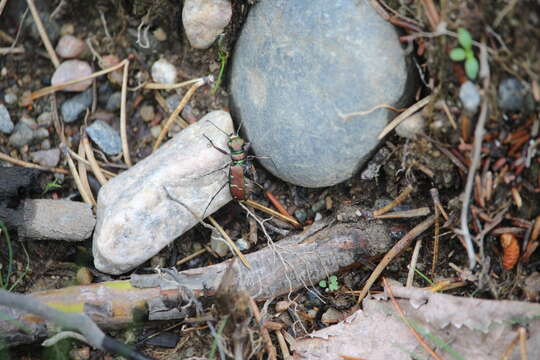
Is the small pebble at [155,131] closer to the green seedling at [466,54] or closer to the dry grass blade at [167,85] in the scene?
the dry grass blade at [167,85]

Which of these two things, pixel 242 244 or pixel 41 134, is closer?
pixel 242 244

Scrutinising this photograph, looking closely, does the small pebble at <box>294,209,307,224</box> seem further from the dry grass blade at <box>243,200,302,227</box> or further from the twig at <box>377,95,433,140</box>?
the twig at <box>377,95,433,140</box>

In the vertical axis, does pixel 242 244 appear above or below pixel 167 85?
below

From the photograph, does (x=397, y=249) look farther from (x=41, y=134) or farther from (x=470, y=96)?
(x=41, y=134)

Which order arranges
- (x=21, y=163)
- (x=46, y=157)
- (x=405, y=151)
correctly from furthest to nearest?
(x=46, y=157)
(x=21, y=163)
(x=405, y=151)

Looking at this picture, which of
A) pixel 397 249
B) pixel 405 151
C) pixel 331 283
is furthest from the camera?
pixel 331 283

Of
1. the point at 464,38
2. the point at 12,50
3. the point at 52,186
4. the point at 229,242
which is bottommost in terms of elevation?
the point at 229,242

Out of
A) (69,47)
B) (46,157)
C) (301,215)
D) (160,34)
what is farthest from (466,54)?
(46,157)

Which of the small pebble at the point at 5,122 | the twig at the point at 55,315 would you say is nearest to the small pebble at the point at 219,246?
the twig at the point at 55,315
